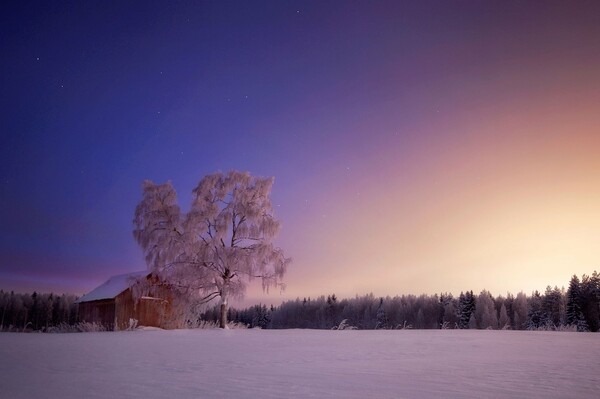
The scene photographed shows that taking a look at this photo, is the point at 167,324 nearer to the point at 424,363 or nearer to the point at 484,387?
the point at 424,363

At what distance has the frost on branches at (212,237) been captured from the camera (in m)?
25.3

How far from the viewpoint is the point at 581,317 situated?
52469mm

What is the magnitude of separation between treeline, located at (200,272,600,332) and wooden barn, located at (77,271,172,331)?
1282 cm

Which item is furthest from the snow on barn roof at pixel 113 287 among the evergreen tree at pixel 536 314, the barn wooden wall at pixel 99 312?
the evergreen tree at pixel 536 314

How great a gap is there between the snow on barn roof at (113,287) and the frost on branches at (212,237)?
2.50 m

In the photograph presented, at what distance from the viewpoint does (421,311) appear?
332 feet

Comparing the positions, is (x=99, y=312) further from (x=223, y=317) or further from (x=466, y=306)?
(x=466, y=306)

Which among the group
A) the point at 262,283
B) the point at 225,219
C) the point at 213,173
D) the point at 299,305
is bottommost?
the point at 299,305

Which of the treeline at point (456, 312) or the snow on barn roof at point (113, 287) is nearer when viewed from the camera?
the snow on barn roof at point (113, 287)

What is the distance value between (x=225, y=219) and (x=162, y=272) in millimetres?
5385

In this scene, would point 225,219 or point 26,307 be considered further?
point 26,307

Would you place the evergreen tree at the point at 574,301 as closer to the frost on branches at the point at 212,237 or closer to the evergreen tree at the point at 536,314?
the evergreen tree at the point at 536,314

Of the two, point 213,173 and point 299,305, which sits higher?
point 213,173

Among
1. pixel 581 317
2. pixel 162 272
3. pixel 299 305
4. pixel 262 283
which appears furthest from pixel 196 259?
pixel 299 305
